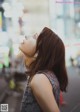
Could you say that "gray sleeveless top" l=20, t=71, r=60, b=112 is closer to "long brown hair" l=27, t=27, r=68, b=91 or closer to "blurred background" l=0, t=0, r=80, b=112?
"long brown hair" l=27, t=27, r=68, b=91

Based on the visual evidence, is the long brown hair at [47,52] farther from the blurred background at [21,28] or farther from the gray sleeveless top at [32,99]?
the blurred background at [21,28]

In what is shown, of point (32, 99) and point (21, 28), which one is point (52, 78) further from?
point (21, 28)

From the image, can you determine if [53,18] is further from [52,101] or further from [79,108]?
[52,101]

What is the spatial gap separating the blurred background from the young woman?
61 centimetres

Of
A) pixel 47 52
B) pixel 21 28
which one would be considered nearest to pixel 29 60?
pixel 47 52

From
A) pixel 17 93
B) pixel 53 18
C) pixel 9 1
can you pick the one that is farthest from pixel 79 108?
pixel 9 1

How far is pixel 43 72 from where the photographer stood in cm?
127

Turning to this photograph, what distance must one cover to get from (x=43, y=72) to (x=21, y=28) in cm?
77

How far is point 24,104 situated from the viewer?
1.30 meters

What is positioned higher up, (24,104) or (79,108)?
(24,104)

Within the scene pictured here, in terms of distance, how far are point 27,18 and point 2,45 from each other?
0.24 metres

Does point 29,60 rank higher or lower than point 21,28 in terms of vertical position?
lower

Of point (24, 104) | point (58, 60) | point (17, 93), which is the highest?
point (58, 60)

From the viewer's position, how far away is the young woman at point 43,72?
4.06ft
